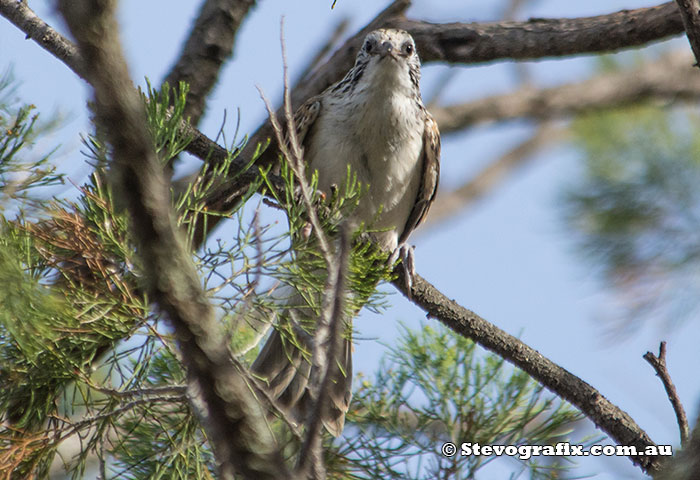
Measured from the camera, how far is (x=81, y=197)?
8.21ft

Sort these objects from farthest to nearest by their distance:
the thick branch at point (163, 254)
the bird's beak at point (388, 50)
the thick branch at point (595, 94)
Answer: the thick branch at point (595, 94) < the bird's beak at point (388, 50) < the thick branch at point (163, 254)

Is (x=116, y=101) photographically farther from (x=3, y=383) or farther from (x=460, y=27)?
(x=460, y=27)

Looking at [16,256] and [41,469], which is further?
[41,469]

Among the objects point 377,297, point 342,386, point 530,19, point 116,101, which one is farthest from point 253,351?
point 116,101

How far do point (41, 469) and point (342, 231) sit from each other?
65.1 inches

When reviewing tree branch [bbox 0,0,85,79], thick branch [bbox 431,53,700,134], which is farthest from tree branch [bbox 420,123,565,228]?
tree branch [bbox 0,0,85,79]

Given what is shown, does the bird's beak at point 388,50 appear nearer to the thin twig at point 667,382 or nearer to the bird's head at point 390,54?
the bird's head at point 390,54

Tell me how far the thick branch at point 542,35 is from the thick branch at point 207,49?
850 mm

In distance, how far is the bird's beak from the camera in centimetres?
403

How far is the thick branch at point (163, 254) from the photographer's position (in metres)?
1.13

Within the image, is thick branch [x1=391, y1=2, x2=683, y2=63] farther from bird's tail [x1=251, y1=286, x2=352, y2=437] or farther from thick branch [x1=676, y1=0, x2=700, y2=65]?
bird's tail [x1=251, y1=286, x2=352, y2=437]

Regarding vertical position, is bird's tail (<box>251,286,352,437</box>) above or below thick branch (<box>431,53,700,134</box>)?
below

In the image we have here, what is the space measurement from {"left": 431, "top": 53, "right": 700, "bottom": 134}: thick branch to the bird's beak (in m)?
2.24

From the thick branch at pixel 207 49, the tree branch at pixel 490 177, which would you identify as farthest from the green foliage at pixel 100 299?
the tree branch at pixel 490 177
